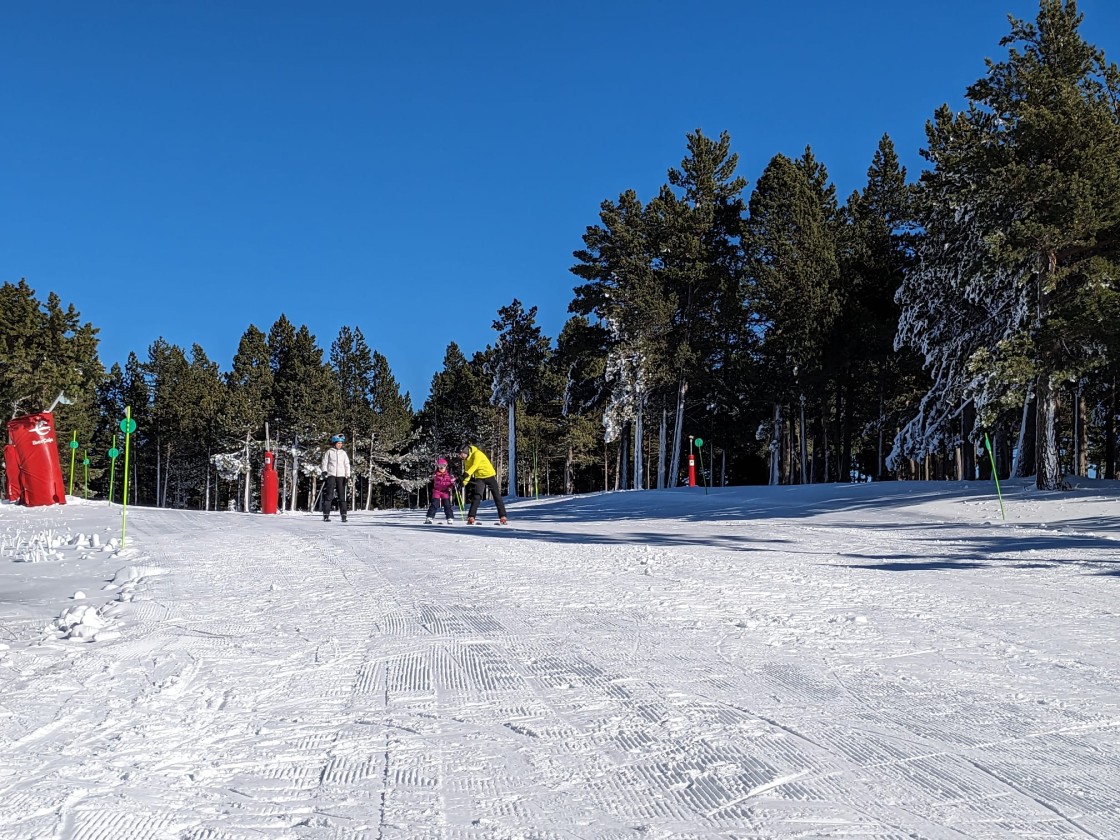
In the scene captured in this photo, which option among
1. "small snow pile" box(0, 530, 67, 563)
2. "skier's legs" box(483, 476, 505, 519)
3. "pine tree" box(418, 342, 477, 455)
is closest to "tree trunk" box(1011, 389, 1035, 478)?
"skier's legs" box(483, 476, 505, 519)

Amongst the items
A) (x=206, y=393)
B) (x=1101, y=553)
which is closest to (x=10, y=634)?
(x=1101, y=553)

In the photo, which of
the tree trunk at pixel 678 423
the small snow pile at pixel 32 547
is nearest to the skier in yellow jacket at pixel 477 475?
the small snow pile at pixel 32 547

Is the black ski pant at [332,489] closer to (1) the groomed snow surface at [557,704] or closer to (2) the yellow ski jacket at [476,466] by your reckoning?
(2) the yellow ski jacket at [476,466]

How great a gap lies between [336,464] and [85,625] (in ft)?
43.9

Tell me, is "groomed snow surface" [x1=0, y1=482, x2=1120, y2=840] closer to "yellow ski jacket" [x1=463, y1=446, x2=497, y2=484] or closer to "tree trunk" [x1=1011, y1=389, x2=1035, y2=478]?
"yellow ski jacket" [x1=463, y1=446, x2=497, y2=484]

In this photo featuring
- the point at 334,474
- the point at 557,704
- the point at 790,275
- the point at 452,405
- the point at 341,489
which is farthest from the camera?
the point at 452,405

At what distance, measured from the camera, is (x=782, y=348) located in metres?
38.1

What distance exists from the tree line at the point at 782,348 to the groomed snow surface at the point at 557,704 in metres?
14.1

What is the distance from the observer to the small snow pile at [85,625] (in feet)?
16.2

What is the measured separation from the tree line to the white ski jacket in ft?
45.8

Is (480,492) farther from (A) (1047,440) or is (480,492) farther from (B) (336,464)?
(A) (1047,440)

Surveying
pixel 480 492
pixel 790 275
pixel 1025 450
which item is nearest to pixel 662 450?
pixel 790 275

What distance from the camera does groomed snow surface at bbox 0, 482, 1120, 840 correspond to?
2.46 m

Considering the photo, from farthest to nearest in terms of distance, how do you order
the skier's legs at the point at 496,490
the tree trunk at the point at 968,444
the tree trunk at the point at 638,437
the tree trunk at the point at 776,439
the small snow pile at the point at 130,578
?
the tree trunk at the point at 776,439
the tree trunk at the point at 638,437
the tree trunk at the point at 968,444
the skier's legs at the point at 496,490
the small snow pile at the point at 130,578
